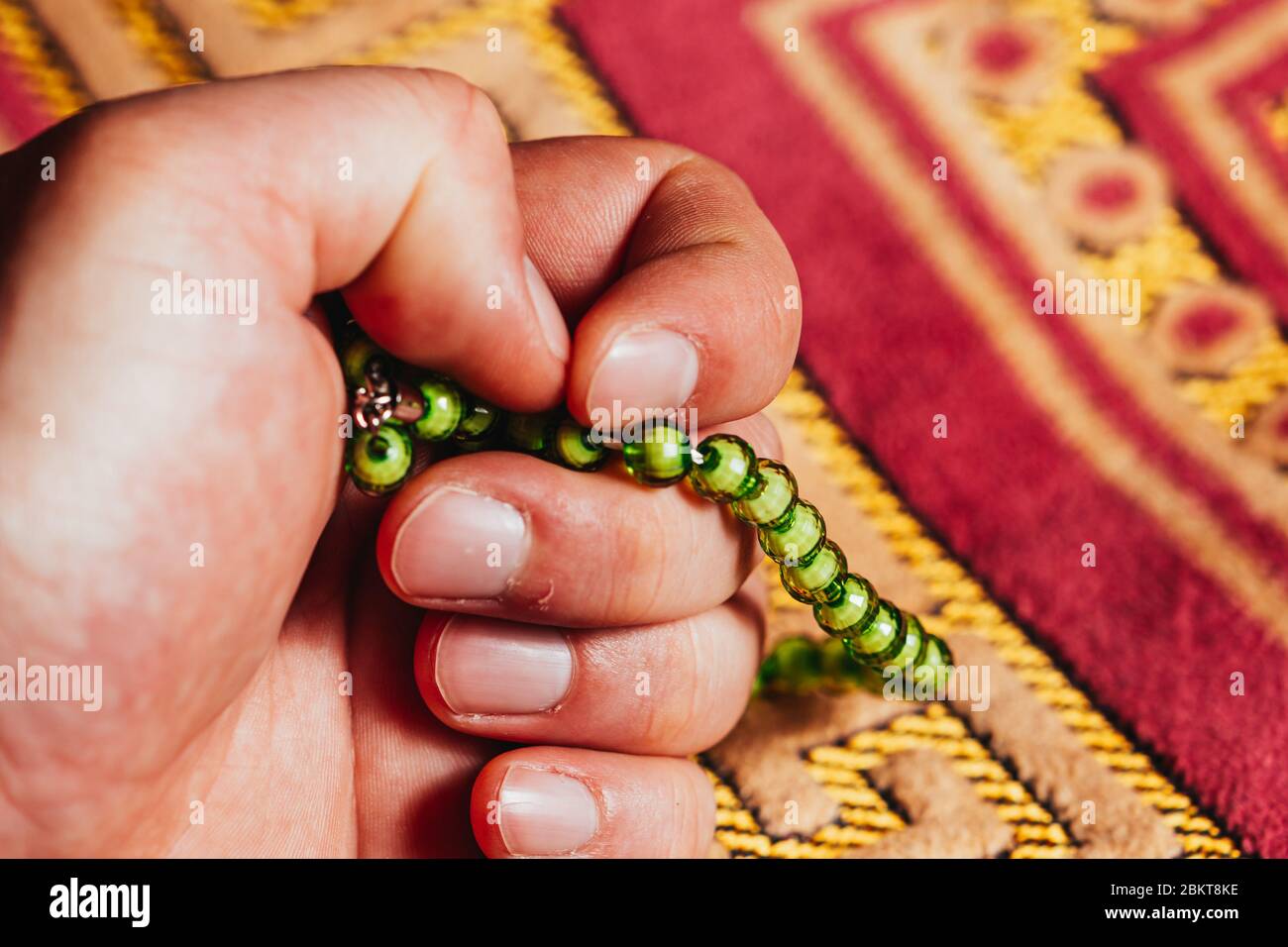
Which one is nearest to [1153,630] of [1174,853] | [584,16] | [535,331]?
[1174,853]

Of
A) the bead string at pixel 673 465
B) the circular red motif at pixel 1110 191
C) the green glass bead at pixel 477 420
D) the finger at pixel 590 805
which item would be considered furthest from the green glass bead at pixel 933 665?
the circular red motif at pixel 1110 191

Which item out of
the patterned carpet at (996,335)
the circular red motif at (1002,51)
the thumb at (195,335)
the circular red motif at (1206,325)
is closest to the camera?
the thumb at (195,335)

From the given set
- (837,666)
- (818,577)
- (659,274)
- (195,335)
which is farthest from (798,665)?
(195,335)

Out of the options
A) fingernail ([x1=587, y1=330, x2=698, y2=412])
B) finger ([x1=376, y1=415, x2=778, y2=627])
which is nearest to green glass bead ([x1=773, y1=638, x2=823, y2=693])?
finger ([x1=376, y1=415, x2=778, y2=627])

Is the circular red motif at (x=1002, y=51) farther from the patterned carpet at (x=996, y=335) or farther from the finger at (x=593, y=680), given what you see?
the finger at (x=593, y=680)

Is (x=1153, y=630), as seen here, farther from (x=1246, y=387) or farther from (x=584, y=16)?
(x=584, y=16)

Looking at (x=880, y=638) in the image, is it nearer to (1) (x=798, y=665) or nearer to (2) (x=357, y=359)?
(1) (x=798, y=665)

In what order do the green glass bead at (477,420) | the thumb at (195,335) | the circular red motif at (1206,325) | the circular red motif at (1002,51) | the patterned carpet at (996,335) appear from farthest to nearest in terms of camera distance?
the circular red motif at (1002,51)
the circular red motif at (1206,325)
the patterned carpet at (996,335)
the green glass bead at (477,420)
the thumb at (195,335)

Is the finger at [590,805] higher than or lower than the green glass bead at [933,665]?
lower

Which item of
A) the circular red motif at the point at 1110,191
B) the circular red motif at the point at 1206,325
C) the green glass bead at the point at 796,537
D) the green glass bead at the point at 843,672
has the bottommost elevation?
the green glass bead at the point at 843,672
